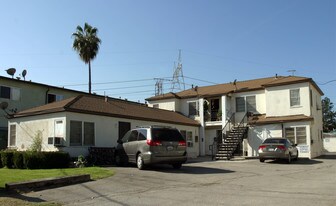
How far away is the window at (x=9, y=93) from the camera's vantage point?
29.0 metres

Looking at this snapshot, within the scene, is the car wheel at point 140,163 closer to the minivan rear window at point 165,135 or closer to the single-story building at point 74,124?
Result: the minivan rear window at point 165,135

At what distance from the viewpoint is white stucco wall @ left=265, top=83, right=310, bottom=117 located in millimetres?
28406

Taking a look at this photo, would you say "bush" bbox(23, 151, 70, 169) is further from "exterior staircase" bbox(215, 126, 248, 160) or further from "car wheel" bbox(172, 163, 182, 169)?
"exterior staircase" bbox(215, 126, 248, 160)

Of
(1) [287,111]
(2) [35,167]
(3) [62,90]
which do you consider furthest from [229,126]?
(2) [35,167]

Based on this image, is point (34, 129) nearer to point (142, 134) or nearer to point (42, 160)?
point (42, 160)

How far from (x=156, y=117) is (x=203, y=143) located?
7.25 meters

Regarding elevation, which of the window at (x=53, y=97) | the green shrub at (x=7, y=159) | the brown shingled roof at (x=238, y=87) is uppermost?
the brown shingled roof at (x=238, y=87)

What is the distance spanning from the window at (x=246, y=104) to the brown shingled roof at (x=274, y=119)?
101 cm

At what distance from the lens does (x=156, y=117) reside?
27.8m

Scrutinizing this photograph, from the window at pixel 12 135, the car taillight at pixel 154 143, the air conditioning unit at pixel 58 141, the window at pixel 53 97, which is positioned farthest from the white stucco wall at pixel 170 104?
the car taillight at pixel 154 143

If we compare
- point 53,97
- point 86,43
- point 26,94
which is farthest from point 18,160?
point 86,43

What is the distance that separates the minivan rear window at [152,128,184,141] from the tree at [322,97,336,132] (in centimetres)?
6829

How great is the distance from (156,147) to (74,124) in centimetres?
641

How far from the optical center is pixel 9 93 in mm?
29594
